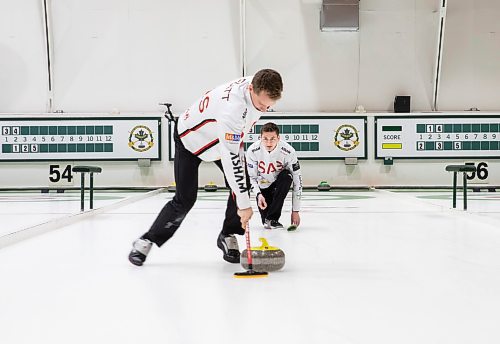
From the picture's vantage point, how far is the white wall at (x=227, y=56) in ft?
32.8

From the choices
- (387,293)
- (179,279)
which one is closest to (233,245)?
(179,279)

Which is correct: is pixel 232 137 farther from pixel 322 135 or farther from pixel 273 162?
pixel 322 135

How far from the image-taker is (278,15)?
10.1m

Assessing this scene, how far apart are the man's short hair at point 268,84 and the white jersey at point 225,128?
10 centimetres

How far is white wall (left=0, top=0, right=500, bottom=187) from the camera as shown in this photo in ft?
32.8

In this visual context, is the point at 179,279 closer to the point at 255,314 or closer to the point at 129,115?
the point at 255,314

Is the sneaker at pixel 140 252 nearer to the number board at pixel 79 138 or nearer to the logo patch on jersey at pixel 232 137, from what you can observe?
the logo patch on jersey at pixel 232 137

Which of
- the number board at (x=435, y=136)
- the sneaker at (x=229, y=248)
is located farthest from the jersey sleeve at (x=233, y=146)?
the number board at (x=435, y=136)

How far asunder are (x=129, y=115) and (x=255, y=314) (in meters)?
8.58

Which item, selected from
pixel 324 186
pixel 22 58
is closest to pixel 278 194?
pixel 324 186

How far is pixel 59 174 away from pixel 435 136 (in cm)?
696

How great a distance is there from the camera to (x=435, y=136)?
10.1 meters

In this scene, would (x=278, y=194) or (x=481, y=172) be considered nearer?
(x=278, y=194)

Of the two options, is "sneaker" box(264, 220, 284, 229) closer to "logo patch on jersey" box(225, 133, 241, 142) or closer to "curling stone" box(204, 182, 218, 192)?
"logo patch on jersey" box(225, 133, 241, 142)
